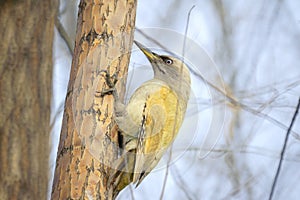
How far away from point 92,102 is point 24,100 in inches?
27.1

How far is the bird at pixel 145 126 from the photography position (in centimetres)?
Answer: 368

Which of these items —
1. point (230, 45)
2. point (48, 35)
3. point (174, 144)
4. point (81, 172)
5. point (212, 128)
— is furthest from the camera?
point (230, 45)

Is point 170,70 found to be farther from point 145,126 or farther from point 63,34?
point 63,34

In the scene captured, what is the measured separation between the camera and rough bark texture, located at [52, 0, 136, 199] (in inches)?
137

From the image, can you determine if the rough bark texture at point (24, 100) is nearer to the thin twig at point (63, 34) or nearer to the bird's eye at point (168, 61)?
the thin twig at point (63, 34)

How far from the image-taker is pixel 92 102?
3.61 meters

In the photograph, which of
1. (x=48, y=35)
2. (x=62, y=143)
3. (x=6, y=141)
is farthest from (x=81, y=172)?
(x=48, y=35)

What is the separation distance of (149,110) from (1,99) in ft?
3.26

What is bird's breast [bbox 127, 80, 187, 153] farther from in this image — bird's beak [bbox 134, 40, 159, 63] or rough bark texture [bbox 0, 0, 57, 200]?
rough bark texture [bbox 0, 0, 57, 200]

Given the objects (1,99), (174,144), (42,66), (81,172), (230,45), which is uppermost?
(230,45)

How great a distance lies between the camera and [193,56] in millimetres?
3850

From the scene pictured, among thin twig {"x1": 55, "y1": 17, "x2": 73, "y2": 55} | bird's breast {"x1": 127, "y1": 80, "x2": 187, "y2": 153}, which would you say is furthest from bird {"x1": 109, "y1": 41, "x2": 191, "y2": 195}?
thin twig {"x1": 55, "y1": 17, "x2": 73, "y2": 55}

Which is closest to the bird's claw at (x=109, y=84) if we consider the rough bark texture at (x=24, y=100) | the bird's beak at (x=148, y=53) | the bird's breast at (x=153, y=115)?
the bird's breast at (x=153, y=115)

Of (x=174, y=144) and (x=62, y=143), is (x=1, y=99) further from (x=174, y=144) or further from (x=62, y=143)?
(x=174, y=144)
